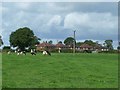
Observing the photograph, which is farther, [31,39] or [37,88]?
Result: [31,39]

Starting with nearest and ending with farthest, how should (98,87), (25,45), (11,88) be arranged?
(11,88) < (98,87) < (25,45)

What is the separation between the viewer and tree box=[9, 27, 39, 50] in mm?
153375

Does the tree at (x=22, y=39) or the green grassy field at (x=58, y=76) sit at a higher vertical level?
the tree at (x=22, y=39)

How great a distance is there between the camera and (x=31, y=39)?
159 metres

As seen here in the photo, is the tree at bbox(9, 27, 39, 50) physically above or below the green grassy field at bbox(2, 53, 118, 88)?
above

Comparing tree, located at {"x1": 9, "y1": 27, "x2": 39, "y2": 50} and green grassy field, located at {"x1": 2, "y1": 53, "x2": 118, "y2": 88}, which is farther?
tree, located at {"x1": 9, "y1": 27, "x2": 39, "y2": 50}

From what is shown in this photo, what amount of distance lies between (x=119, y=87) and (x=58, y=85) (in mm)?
2488

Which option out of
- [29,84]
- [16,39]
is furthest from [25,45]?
[29,84]

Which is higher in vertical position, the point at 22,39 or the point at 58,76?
the point at 22,39

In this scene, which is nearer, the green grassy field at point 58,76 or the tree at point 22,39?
the green grassy field at point 58,76

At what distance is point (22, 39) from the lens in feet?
508

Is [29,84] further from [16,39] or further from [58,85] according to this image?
[16,39]

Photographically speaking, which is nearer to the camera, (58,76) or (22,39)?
(58,76)

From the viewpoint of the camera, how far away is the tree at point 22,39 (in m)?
153
